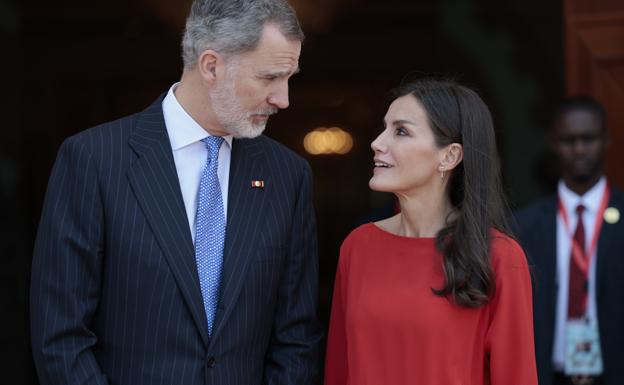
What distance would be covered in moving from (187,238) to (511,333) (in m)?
0.93

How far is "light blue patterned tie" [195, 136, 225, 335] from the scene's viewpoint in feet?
8.57

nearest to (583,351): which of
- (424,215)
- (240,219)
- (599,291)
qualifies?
(599,291)

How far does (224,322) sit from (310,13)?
601cm

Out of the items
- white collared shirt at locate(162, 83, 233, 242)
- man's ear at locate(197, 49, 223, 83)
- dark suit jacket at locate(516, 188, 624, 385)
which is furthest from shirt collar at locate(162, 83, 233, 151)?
dark suit jacket at locate(516, 188, 624, 385)

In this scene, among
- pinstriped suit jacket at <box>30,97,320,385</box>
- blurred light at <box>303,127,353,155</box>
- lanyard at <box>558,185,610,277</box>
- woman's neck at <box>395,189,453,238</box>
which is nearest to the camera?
pinstriped suit jacket at <box>30,97,320,385</box>

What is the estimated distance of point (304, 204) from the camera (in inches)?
113

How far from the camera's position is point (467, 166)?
9.21 ft

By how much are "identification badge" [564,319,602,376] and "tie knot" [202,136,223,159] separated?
2.05 metres

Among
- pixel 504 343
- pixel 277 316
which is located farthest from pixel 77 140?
pixel 504 343

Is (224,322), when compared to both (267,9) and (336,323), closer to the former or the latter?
(336,323)

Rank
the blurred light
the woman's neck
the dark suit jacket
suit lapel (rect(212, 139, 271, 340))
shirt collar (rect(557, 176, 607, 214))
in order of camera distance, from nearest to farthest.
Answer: suit lapel (rect(212, 139, 271, 340)), the woman's neck, the dark suit jacket, shirt collar (rect(557, 176, 607, 214)), the blurred light

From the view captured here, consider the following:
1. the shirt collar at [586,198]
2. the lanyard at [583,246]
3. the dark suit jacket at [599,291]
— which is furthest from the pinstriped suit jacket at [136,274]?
the shirt collar at [586,198]

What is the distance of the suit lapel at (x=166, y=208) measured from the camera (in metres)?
2.53

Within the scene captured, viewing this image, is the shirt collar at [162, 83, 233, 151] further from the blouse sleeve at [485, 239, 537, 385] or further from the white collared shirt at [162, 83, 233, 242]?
the blouse sleeve at [485, 239, 537, 385]
